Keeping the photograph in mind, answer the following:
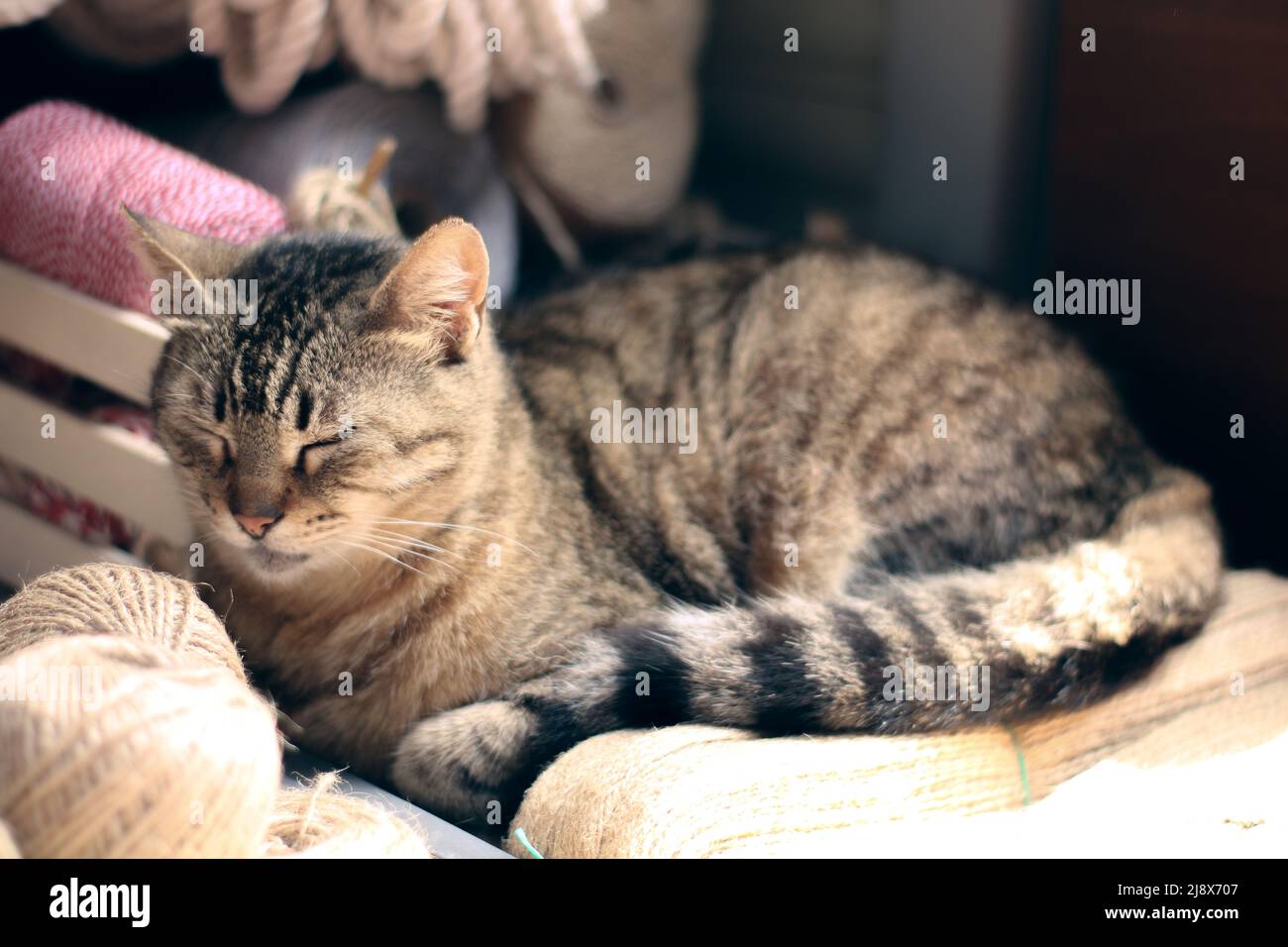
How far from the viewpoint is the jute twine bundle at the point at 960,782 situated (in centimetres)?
135

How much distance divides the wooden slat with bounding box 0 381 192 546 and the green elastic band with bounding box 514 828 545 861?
704 millimetres

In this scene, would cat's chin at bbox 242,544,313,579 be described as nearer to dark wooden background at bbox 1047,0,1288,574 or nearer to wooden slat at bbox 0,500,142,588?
wooden slat at bbox 0,500,142,588

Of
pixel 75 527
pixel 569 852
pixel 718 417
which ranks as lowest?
pixel 569 852

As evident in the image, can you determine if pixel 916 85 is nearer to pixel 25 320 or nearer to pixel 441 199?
pixel 441 199

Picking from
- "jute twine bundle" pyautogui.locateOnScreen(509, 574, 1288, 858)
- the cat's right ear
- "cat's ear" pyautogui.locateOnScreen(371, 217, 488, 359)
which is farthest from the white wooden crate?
"jute twine bundle" pyautogui.locateOnScreen(509, 574, 1288, 858)

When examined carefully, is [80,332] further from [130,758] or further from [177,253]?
[130,758]

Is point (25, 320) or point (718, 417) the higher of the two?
point (25, 320)

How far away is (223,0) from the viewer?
74.2 inches

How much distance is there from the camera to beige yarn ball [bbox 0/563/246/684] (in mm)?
1301

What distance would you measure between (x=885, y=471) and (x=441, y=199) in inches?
39.7

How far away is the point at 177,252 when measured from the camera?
1510mm

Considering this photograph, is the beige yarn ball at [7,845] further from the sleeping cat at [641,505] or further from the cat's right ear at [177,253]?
the cat's right ear at [177,253]
